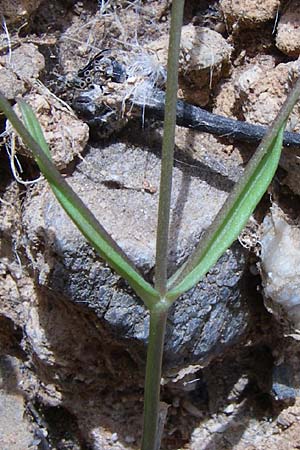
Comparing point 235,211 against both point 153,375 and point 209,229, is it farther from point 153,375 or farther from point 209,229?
point 153,375

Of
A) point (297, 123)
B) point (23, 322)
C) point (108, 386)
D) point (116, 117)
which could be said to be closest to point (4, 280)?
point (23, 322)

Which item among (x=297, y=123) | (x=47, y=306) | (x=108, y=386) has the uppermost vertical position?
(x=297, y=123)

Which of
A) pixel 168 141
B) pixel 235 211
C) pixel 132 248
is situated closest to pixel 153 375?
pixel 132 248

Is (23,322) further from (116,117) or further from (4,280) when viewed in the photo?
(116,117)

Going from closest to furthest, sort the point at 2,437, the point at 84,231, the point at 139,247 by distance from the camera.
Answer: the point at 84,231
the point at 139,247
the point at 2,437

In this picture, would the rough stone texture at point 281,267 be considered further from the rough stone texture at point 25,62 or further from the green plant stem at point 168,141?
the rough stone texture at point 25,62

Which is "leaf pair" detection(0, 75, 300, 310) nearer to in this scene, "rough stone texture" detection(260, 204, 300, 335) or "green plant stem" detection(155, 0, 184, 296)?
"green plant stem" detection(155, 0, 184, 296)
